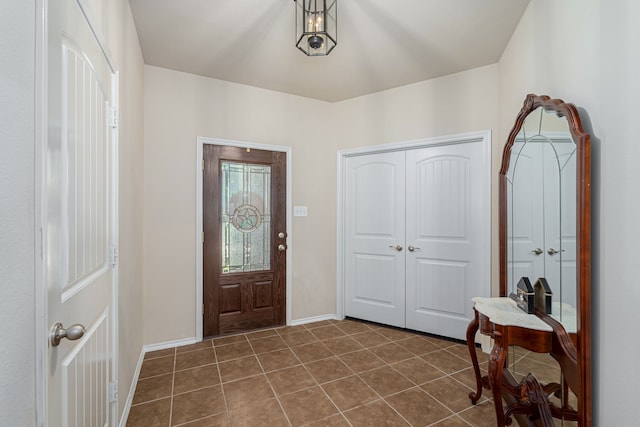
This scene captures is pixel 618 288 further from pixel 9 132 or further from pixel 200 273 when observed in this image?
pixel 200 273

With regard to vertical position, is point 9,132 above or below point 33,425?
above

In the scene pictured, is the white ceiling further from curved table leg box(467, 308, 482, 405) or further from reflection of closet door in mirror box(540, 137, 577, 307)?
curved table leg box(467, 308, 482, 405)

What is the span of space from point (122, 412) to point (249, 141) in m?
2.52

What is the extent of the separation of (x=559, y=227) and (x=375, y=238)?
205 cm

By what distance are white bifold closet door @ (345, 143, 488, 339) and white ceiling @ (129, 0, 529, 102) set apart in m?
0.86

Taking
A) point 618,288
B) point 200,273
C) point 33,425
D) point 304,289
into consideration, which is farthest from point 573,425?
point 200,273

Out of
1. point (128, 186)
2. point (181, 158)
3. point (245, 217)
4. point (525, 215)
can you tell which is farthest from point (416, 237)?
point (128, 186)

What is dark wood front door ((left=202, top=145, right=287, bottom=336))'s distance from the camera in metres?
3.11

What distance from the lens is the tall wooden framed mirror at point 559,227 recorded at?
1.34 meters

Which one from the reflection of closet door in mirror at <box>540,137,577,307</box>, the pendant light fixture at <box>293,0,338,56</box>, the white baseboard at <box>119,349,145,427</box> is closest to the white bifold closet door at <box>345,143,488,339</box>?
the reflection of closet door in mirror at <box>540,137,577,307</box>

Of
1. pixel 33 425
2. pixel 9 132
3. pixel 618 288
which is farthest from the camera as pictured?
pixel 618 288

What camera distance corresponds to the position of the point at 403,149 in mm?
3311

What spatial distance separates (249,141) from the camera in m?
3.30

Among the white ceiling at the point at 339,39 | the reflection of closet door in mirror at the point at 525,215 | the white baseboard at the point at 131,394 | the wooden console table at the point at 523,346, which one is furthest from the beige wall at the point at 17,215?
the reflection of closet door in mirror at the point at 525,215
